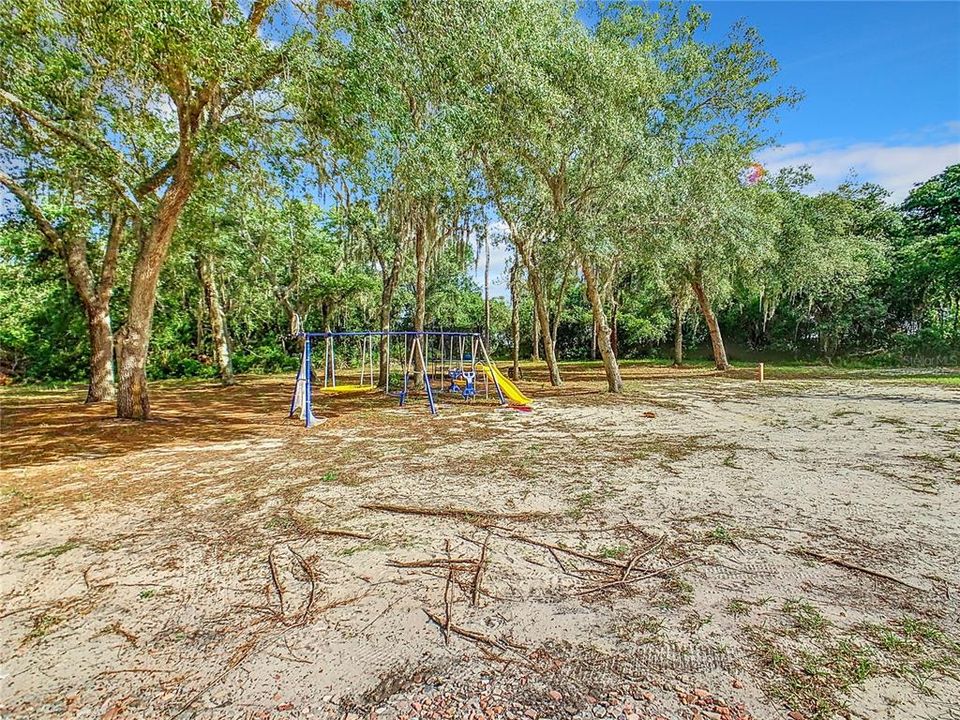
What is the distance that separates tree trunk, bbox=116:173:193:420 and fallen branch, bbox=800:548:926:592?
8173 mm

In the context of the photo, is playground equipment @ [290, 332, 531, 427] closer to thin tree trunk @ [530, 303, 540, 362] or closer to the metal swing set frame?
the metal swing set frame

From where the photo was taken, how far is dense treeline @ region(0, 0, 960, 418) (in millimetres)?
5934

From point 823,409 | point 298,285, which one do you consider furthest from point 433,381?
point 823,409

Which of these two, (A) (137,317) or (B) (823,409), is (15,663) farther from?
(B) (823,409)

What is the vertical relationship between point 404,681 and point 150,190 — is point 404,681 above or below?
below

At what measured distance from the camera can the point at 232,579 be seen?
2611 millimetres

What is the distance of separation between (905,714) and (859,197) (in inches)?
976

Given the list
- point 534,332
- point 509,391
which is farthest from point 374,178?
point 534,332

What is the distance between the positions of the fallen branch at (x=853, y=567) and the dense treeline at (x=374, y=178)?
262 inches

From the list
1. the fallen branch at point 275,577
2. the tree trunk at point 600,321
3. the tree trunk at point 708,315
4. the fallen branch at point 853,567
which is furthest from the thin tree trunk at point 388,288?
the tree trunk at point 708,315

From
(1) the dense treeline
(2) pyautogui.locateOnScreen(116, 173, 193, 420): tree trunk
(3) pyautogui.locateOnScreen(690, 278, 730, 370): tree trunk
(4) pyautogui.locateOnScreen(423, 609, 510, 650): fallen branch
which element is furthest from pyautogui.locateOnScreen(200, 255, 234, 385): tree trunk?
(3) pyautogui.locateOnScreen(690, 278, 730, 370): tree trunk

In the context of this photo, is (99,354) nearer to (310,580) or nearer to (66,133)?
(66,133)

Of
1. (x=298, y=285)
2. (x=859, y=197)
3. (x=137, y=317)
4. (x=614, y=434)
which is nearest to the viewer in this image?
(x=614, y=434)

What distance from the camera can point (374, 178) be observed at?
9.05 metres
